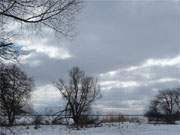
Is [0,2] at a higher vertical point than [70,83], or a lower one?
lower

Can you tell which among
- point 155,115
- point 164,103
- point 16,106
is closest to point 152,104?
point 164,103

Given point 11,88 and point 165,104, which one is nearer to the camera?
point 11,88

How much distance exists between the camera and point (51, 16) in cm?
1182

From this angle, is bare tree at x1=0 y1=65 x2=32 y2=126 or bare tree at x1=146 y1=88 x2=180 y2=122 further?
bare tree at x1=146 y1=88 x2=180 y2=122

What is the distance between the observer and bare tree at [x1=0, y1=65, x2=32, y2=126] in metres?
12.4

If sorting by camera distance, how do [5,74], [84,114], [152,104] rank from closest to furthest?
[5,74]
[84,114]
[152,104]

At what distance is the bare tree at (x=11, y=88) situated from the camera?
12438 mm

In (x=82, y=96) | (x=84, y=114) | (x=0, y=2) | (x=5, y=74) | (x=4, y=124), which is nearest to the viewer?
(x=0, y=2)

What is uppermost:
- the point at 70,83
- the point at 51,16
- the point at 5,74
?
the point at 70,83

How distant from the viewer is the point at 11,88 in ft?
41.3

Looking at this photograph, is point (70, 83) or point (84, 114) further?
point (70, 83)

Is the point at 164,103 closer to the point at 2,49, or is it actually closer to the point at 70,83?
the point at 70,83

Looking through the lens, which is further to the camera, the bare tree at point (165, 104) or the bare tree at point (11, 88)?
the bare tree at point (165, 104)

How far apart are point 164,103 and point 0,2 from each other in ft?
291
